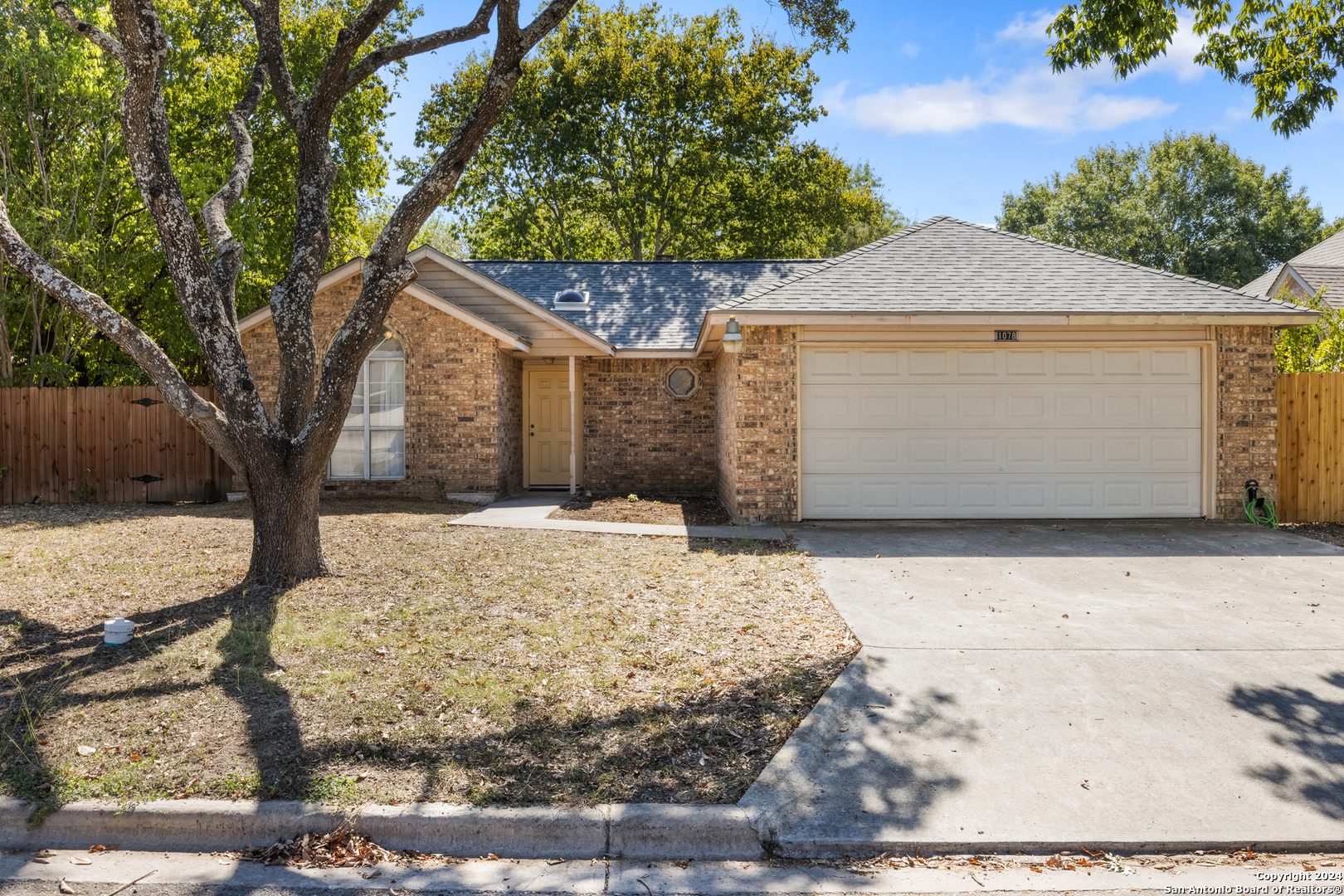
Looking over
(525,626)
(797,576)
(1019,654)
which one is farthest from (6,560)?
(1019,654)

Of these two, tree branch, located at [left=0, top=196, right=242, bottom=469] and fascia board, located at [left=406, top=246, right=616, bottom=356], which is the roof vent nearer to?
fascia board, located at [left=406, top=246, right=616, bottom=356]

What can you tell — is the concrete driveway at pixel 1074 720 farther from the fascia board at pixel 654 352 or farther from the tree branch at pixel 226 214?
the fascia board at pixel 654 352

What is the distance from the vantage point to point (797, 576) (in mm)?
7699

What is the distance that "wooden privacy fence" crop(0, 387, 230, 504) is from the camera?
554 inches

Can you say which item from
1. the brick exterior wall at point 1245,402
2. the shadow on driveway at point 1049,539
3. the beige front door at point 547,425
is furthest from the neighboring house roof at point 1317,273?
the beige front door at point 547,425

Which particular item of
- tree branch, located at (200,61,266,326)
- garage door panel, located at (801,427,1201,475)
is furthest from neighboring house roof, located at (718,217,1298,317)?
tree branch, located at (200,61,266,326)

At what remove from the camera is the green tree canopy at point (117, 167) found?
48.9 ft

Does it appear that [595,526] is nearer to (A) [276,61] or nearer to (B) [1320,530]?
(A) [276,61]

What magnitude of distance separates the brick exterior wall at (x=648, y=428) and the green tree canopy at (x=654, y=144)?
13.3 m

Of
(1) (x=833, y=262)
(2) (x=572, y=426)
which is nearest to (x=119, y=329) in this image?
(2) (x=572, y=426)

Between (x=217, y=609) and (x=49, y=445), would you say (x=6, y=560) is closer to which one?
(x=217, y=609)

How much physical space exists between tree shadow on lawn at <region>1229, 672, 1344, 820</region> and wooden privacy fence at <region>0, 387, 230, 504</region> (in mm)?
15171

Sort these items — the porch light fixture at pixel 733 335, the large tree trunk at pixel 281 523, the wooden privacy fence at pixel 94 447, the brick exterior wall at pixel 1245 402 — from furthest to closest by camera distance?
1. the wooden privacy fence at pixel 94 447
2. the brick exterior wall at pixel 1245 402
3. the porch light fixture at pixel 733 335
4. the large tree trunk at pixel 281 523

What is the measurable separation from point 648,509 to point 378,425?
5.10 meters
